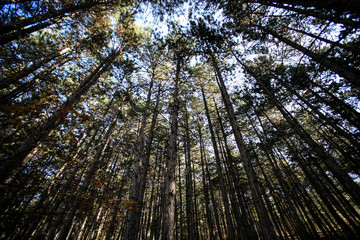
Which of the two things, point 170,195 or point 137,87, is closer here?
point 170,195

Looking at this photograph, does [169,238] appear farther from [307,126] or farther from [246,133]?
[307,126]

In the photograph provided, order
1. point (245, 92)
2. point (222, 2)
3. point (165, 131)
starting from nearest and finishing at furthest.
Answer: point (222, 2), point (245, 92), point (165, 131)

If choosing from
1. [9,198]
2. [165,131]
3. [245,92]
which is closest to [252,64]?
[245,92]

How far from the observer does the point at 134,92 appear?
919 cm

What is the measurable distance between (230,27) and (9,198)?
992 centimetres

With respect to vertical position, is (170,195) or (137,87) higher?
(137,87)

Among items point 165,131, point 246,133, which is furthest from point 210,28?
point 246,133

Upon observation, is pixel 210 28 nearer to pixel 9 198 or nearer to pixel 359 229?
pixel 9 198

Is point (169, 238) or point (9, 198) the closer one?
point (9, 198)

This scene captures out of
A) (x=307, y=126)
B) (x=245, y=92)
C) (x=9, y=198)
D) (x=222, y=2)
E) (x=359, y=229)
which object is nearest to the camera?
(x=9, y=198)

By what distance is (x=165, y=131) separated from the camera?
1362 centimetres

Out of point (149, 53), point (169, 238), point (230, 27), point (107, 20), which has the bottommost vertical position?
point (169, 238)

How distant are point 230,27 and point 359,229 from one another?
1366cm

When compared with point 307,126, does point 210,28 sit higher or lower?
lower
